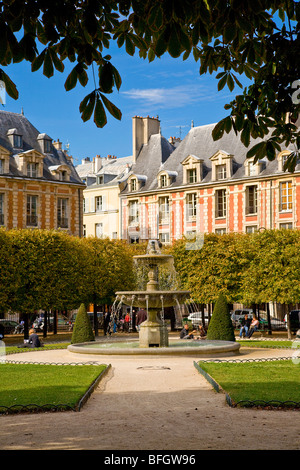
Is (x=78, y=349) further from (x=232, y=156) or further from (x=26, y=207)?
(x=232, y=156)

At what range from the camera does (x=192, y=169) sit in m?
52.3

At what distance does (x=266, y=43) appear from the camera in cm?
720

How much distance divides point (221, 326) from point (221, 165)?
90.3ft

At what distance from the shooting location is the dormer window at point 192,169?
51.6m

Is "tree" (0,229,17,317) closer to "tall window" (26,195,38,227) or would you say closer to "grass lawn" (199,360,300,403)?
"tall window" (26,195,38,227)

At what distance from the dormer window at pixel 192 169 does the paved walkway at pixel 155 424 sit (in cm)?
3821

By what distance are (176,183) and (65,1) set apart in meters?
47.9

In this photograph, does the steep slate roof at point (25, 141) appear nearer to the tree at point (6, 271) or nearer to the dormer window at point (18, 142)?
the dormer window at point (18, 142)

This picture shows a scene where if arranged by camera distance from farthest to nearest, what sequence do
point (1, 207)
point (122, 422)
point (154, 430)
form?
1. point (1, 207)
2. point (122, 422)
3. point (154, 430)

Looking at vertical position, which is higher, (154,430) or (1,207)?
(1,207)

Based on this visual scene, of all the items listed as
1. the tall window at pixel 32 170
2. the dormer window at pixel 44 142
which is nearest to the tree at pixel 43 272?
the tall window at pixel 32 170

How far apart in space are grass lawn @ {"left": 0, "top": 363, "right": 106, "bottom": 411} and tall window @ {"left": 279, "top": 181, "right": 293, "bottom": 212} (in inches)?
1220

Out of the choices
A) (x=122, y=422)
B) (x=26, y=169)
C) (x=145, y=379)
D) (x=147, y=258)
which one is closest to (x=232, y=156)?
(x=26, y=169)

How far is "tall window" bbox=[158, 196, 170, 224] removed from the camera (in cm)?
5362
